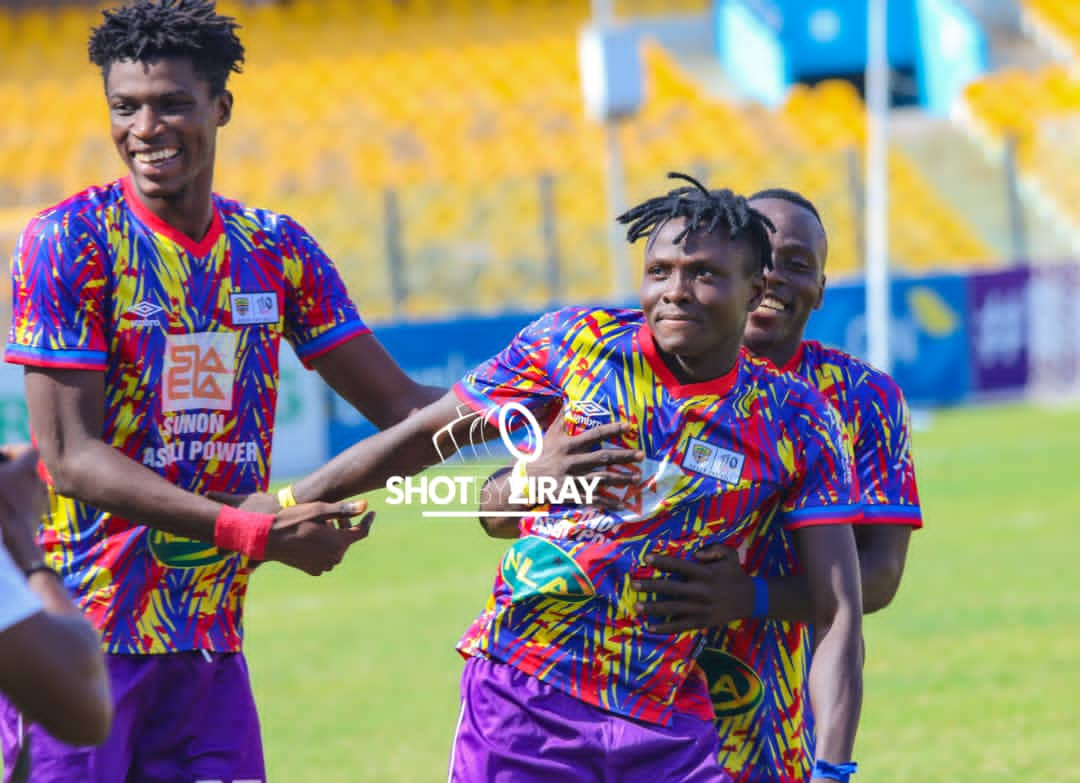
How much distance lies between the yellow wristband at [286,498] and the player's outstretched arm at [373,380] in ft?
1.62

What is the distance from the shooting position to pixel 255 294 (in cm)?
449

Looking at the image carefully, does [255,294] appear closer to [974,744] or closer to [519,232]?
[974,744]

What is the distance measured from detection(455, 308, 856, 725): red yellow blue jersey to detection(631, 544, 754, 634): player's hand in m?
0.02

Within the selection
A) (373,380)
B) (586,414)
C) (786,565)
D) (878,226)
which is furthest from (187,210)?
(878,226)

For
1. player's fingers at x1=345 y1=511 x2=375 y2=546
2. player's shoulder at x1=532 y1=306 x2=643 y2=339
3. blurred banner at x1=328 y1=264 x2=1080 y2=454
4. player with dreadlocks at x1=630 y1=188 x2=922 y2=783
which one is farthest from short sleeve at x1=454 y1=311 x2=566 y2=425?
blurred banner at x1=328 y1=264 x2=1080 y2=454

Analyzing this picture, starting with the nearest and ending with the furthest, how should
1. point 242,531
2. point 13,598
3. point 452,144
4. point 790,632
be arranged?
1. point 13,598
2. point 242,531
3. point 790,632
4. point 452,144

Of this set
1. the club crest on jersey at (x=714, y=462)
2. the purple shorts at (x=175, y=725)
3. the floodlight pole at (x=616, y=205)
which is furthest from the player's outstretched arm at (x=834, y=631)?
the floodlight pole at (x=616, y=205)

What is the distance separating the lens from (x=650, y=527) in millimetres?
4035

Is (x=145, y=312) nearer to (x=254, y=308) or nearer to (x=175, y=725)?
(x=254, y=308)

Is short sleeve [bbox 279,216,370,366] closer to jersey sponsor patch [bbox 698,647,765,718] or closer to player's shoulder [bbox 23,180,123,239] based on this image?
player's shoulder [bbox 23,180,123,239]

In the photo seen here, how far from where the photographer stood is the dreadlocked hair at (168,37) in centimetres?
434

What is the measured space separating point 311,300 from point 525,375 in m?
0.83

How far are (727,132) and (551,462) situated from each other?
924 inches

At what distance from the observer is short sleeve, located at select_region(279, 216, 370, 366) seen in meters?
4.62
